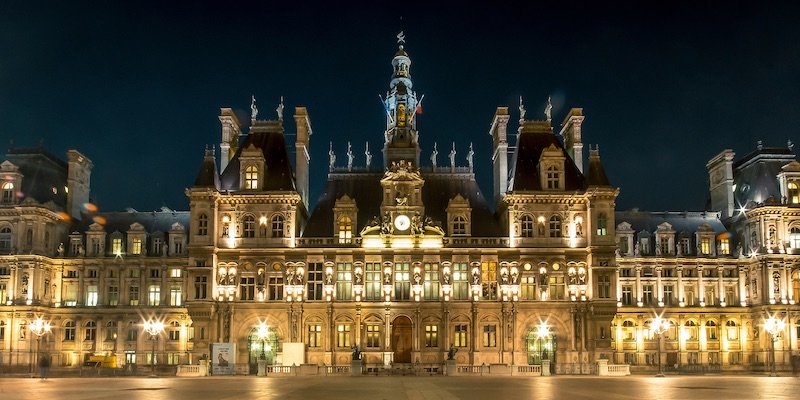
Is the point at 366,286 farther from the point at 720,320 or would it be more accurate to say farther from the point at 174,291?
the point at 720,320

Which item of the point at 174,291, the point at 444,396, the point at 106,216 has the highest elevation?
the point at 106,216

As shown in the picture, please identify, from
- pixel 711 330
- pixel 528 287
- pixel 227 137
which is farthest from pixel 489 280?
pixel 227 137

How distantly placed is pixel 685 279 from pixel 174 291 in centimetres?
4515

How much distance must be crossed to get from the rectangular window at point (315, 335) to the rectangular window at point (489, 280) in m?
13.7

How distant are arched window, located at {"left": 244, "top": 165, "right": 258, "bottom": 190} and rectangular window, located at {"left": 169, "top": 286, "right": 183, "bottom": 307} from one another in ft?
38.8

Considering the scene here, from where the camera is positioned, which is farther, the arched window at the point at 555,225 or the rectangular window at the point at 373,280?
the arched window at the point at 555,225

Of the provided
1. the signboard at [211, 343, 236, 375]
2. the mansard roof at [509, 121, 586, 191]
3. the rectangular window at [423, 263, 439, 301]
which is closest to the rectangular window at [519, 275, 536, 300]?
the rectangular window at [423, 263, 439, 301]

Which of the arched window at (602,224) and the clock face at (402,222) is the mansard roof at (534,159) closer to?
the arched window at (602,224)

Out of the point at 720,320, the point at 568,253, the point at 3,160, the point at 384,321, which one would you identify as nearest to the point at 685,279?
the point at 720,320

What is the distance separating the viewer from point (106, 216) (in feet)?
289

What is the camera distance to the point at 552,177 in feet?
262

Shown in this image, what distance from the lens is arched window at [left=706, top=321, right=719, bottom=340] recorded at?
A: 81.8m

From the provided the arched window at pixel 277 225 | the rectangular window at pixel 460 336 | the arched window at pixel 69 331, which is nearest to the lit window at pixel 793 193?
the rectangular window at pixel 460 336

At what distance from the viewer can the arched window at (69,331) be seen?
82000 mm
